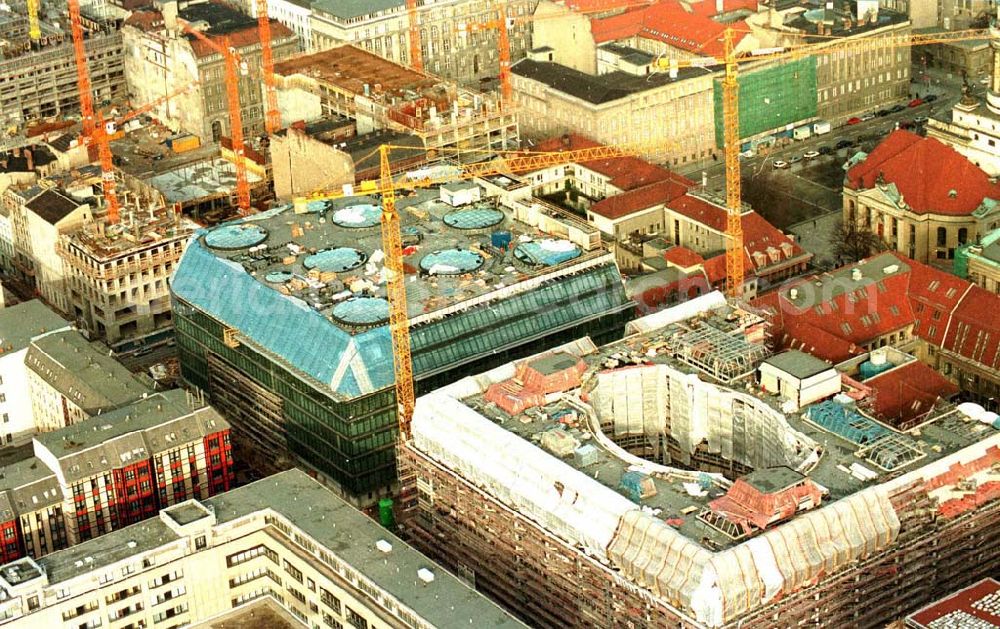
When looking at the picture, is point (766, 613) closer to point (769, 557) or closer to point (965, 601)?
point (769, 557)

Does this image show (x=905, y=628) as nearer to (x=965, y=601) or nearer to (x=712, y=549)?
(x=965, y=601)

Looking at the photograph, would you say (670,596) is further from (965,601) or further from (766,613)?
(965,601)

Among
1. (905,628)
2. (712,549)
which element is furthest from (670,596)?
(905,628)

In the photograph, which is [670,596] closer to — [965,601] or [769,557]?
[769,557]

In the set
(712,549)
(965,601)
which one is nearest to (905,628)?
(965,601)
